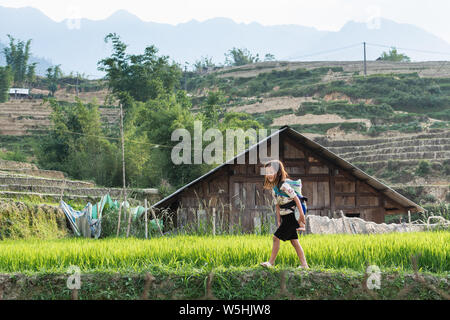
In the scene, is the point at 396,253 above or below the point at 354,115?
below

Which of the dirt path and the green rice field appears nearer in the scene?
the green rice field

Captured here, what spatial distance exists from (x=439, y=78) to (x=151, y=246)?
62188mm

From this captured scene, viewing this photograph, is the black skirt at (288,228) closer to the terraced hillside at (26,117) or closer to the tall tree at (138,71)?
the terraced hillside at (26,117)

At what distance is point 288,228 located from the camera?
663 centimetres

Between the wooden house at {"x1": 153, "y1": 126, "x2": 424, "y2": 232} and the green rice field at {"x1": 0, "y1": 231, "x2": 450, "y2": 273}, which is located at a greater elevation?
the wooden house at {"x1": 153, "y1": 126, "x2": 424, "y2": 232}

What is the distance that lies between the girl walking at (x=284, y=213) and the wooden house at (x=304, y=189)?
8.62 metres

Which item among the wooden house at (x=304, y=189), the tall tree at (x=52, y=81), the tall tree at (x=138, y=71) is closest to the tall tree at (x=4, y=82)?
the tall tree at (x=52, y=81)

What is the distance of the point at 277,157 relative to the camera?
15781 millimetres

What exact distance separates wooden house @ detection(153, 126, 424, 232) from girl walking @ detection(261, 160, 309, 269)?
28.3 ft

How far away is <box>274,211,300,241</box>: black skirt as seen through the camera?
6.60 m

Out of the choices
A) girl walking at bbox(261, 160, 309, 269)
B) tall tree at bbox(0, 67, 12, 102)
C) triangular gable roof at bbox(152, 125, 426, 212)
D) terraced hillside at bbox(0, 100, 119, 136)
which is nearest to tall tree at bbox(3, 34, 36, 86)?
tall tree at bbox(0, 67, 12, 102)

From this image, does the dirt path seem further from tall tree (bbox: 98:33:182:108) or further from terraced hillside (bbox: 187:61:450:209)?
tall tree (bbox: 98:33:182:108)
